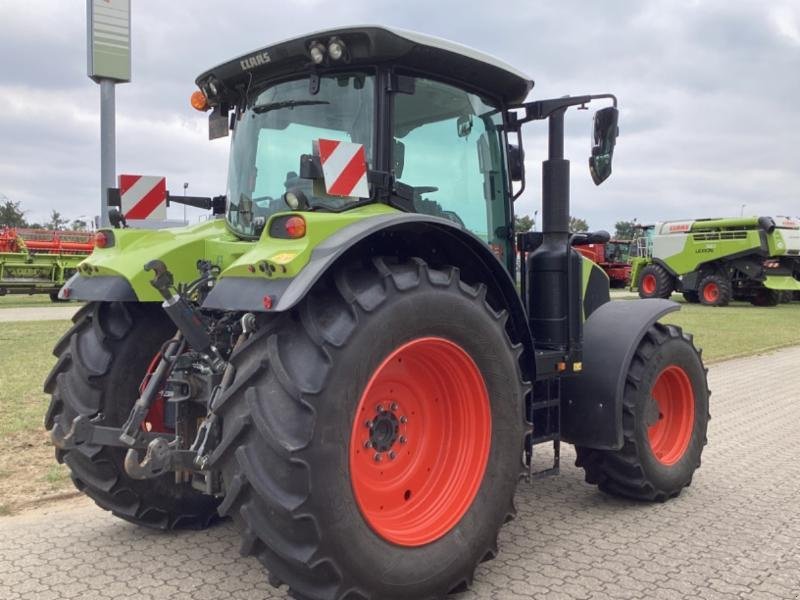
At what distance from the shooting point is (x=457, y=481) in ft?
10.9

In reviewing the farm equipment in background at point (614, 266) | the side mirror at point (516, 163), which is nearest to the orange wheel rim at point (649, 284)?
the farm equipment in background at point (614, 266)

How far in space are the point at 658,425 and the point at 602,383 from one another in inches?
33.7

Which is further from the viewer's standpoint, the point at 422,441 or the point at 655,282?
the point at 655,282

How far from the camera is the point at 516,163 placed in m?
4.25

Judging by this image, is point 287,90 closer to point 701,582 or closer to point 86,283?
point 86,283

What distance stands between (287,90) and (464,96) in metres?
0.93

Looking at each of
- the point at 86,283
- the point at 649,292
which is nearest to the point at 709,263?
the point at 649,292

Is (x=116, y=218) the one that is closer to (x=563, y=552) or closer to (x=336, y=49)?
(x=336, y=49)

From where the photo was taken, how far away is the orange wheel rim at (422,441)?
307 centimetres

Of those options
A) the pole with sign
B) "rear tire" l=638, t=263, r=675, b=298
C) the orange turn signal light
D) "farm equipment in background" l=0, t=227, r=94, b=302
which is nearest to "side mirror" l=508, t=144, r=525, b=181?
the orange turn signal light

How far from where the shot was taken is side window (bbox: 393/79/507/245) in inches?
143

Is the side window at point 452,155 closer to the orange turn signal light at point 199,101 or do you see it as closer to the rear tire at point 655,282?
the orange turn signal light at point 199,101

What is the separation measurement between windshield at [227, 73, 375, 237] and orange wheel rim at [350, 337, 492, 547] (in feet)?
2.76

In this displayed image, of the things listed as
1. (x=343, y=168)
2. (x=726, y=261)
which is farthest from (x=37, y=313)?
(x=726, y=261)
